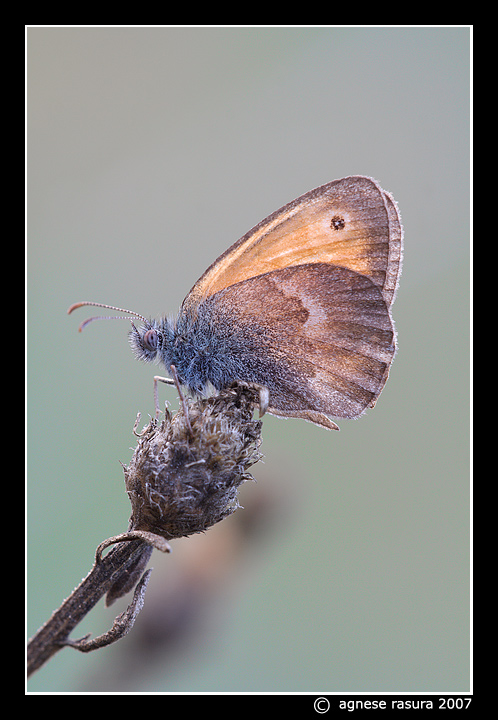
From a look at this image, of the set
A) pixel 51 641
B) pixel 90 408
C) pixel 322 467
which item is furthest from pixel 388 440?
pixel 51 641

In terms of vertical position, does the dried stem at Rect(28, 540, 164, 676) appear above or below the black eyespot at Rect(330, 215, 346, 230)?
below

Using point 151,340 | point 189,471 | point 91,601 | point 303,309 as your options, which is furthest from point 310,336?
point 91,601

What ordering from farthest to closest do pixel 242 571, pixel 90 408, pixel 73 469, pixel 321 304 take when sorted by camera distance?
1. pixel 90 408
2. pixel 73 469
3. pixel 242 571
4. pixel 321 304

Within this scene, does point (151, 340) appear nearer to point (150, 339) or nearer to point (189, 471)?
point (150, 339)

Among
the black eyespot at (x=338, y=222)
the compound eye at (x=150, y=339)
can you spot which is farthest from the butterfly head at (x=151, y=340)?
the black eyespot at (x=338, y=222)

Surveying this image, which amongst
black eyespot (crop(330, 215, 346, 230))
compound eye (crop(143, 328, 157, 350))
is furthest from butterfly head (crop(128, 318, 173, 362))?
black eyespot (crop(330, 215, 346, 230))

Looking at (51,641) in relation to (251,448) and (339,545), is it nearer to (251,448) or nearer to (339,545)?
Result: (251,448)

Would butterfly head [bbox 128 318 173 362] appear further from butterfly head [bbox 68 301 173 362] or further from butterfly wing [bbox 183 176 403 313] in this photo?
butterfly wing [bbox 183 176 403 313]
